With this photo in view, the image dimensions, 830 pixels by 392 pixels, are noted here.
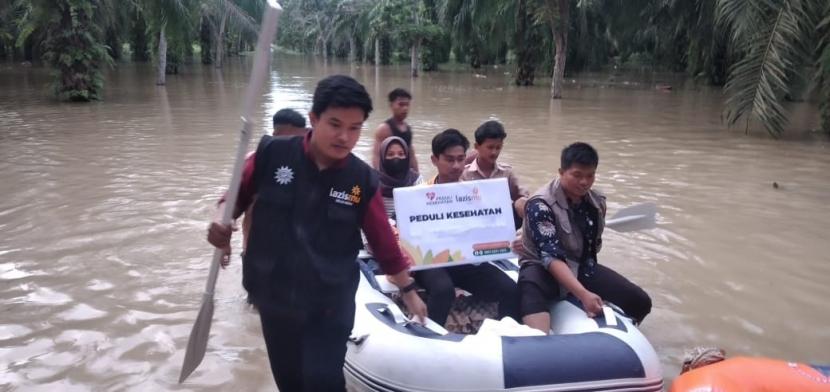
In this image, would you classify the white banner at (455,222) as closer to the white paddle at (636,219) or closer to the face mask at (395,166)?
the white paddle at (636,219)

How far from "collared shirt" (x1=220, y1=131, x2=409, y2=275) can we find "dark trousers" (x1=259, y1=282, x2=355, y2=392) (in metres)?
0.21

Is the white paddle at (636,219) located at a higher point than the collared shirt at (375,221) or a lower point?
lower

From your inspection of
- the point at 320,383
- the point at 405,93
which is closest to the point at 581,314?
the point at 320,383

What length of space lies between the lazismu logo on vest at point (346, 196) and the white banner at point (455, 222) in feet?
4.91

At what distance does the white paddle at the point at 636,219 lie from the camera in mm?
4133

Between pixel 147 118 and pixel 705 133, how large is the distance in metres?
11.3

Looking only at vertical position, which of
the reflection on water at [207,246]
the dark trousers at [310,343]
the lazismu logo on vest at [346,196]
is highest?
the lazismu logo on vest at [346,196]

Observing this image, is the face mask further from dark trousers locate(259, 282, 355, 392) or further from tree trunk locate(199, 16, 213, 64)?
tree trunk locate(199, 16, 213, 64)

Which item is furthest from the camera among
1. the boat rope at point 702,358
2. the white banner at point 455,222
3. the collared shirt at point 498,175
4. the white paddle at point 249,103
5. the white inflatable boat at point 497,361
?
the collared shirt at point 498,175

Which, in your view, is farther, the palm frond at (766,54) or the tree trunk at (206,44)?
the tree trunk at (206,44)

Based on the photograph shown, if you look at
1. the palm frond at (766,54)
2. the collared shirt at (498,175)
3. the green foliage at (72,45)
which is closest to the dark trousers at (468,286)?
the collared shirt at (498,175)

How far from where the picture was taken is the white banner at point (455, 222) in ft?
12.3

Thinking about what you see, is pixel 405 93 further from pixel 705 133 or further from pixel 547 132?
pixel 705 133

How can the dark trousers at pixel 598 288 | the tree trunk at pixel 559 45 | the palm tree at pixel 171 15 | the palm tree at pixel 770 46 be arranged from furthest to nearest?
the tree trunk at pixel 559 45 < the palm tree at pixel 171 15 < the palm tree at pixel 770 46 < the dark trousers at pixel 598 288
